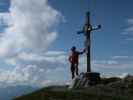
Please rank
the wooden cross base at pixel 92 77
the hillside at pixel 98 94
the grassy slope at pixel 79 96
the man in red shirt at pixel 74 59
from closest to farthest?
the grassy slope at pixel 79 96, the hillside at pixel 98 94, the wooden cross base at pixel 92 77, the man in red shirt at pixel 74 59

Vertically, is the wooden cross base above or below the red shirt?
below

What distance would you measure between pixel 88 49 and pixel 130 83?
651 centimetres

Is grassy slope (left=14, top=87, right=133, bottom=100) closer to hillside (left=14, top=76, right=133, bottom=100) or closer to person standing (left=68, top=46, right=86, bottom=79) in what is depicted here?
hillside (left=14, top=76, right=133, bottom=100)

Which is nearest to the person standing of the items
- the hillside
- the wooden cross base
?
the wooden cross base

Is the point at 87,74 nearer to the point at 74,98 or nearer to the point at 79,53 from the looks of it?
the point at 79,53

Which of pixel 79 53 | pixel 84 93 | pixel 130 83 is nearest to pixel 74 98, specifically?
pixel 84 93

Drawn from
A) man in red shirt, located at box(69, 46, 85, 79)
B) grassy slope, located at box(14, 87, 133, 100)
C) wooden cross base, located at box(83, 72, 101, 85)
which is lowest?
grassy slope, located at box(14, 87, 133, 100)

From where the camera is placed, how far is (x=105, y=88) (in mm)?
22375

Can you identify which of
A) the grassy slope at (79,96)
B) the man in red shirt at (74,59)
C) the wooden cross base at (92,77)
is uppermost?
the man in red shirt at (74,59)

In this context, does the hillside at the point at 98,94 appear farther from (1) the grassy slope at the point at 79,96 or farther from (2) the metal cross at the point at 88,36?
(2) the metal cross at the point at 88,36

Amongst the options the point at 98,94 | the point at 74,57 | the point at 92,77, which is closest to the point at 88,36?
the point at 74,57

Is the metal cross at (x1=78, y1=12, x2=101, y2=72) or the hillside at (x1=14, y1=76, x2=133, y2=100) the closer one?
the hillside at (x1=14, y1=76, x2=133, y2=100)

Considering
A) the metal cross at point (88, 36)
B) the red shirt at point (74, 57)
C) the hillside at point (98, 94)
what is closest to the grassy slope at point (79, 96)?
the hillside at point (98, 94)

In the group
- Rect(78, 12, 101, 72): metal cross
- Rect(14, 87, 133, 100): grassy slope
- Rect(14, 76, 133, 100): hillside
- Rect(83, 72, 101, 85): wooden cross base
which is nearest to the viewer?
Rect(14, 87, 133, 100): grassy slope
